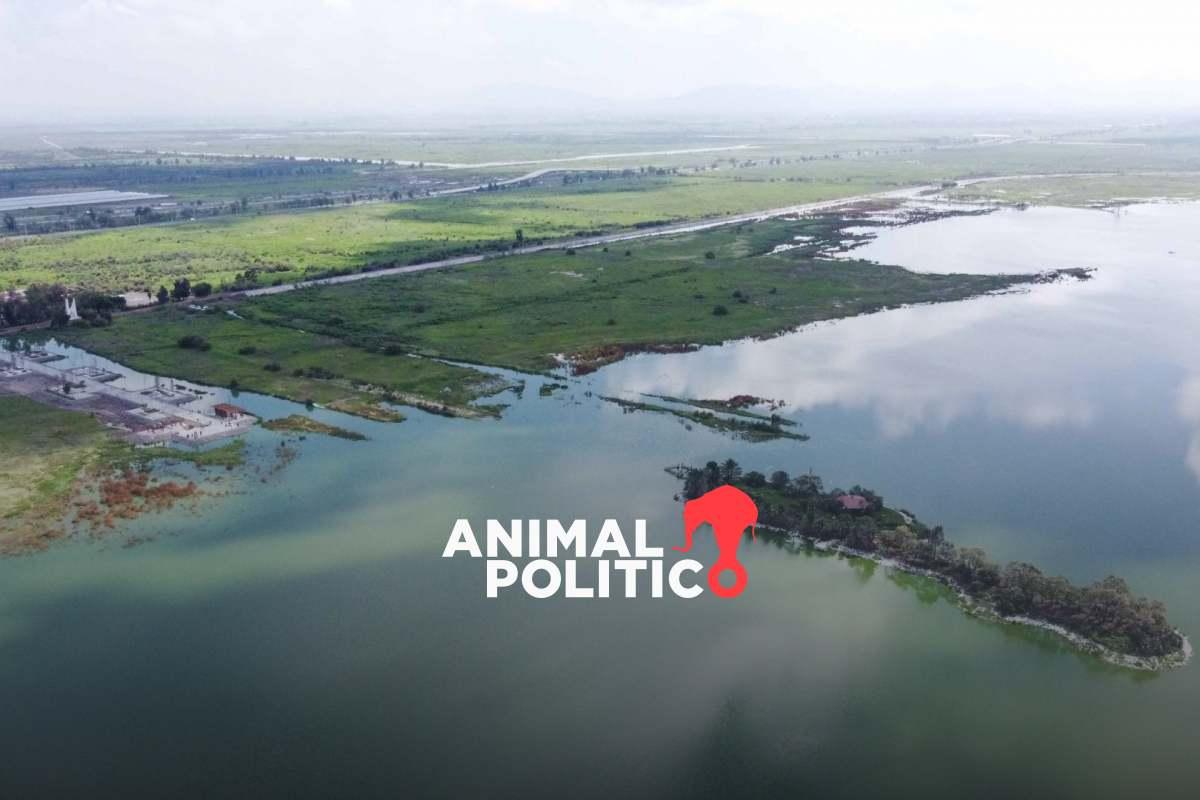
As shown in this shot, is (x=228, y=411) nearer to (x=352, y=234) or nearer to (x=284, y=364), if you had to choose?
(x=284, y=364)

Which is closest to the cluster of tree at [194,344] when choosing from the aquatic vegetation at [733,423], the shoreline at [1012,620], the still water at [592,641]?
the still water at [592,641]

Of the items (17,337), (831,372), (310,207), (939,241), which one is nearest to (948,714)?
(831,372)

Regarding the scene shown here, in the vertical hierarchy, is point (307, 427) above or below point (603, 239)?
below

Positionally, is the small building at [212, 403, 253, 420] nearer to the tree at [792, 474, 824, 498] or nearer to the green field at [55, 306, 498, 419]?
the green field at [55, 306, 498, 419]

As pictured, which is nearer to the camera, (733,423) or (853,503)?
(853,503)

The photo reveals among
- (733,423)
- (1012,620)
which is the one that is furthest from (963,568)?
(733,423)

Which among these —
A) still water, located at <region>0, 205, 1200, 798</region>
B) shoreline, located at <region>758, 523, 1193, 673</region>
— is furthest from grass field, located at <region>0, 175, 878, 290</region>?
shoreline, located at <region>758, 523, 1193, 673</region>

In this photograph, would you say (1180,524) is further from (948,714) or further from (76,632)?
(76,632)
